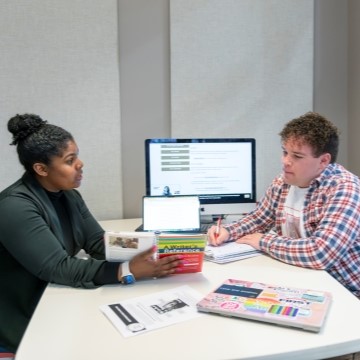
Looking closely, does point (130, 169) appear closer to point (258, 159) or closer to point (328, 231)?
point (258, 159)

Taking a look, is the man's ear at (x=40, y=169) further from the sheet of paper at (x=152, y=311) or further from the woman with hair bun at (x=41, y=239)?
the sheet of paper at (x=152, y=311)

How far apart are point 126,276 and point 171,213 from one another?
0.61 m

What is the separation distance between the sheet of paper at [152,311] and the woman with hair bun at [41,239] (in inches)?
5.1

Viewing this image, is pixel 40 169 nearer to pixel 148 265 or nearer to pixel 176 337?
pixel 148 265

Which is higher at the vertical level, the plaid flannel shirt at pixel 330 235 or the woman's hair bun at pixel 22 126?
the woman's hair bun at pixel 22 126

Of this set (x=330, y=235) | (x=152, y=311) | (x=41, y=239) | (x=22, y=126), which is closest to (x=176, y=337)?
(x=152, y=311)

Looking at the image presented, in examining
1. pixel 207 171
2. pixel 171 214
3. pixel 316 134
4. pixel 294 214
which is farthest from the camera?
pixel 207 171

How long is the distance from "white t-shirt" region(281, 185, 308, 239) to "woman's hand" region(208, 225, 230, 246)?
0.26 m

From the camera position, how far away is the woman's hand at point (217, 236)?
167cm

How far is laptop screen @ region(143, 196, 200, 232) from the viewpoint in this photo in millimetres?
1789

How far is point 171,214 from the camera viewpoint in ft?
5.95

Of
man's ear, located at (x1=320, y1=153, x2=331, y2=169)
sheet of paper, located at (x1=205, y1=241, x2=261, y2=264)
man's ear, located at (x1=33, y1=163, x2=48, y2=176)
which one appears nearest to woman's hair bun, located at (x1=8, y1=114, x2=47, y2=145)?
man's ear, located at (x1=33, y1=163, x2=48, y2=176)

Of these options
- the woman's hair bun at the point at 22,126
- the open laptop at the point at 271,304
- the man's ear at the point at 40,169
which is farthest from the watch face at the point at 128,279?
the woman's hair bun at the point at 22,126

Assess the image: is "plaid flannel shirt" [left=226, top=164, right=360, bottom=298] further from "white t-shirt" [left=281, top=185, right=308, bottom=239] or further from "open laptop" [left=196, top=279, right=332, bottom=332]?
"open laptop" [left=196, top=279, right=332, bottom=332]
